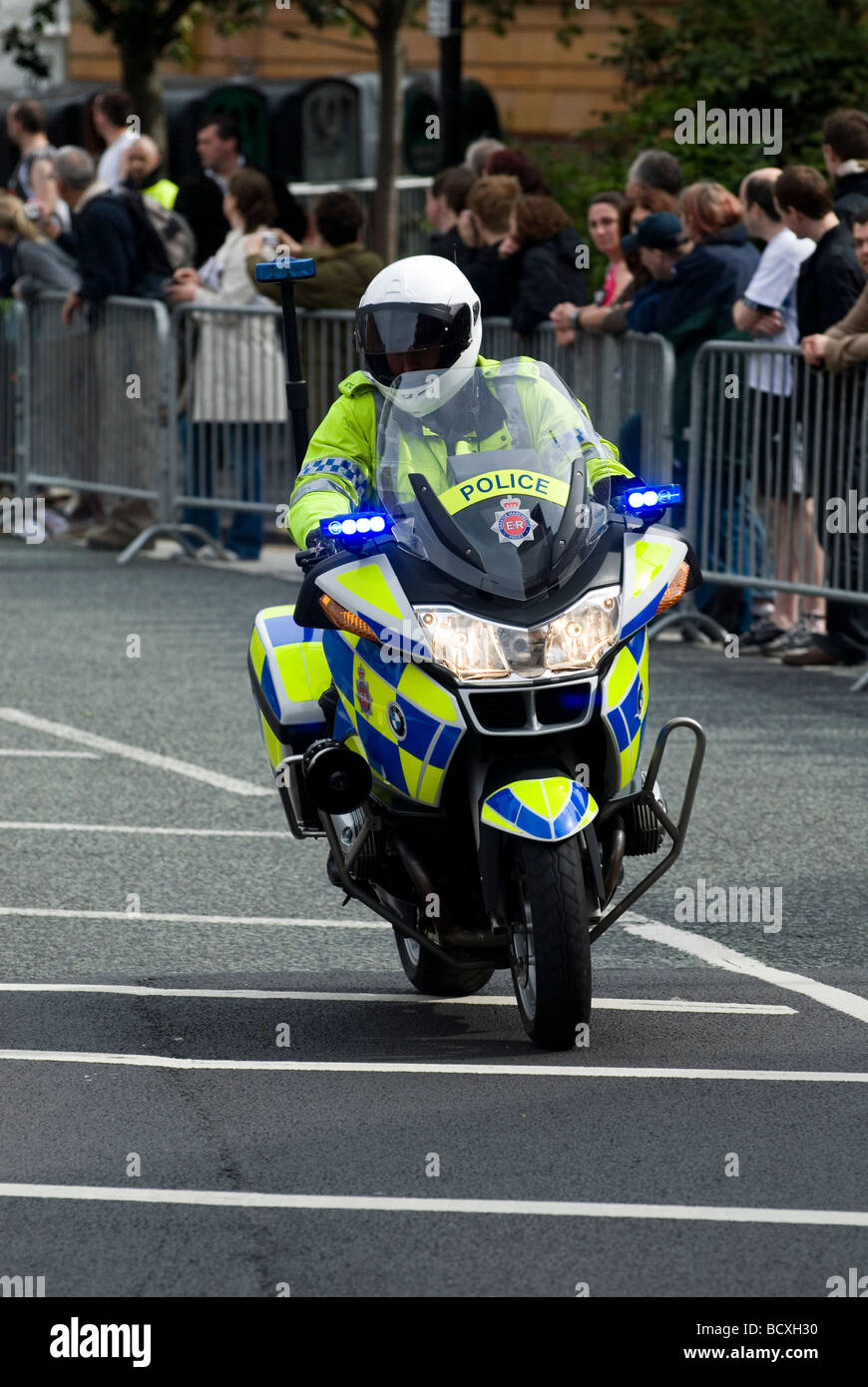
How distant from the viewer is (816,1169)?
5.09 meters

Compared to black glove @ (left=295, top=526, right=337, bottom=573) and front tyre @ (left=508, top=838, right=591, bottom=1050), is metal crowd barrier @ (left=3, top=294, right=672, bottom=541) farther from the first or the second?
front tyre @ (left=508, top=838, right=591, bottom=1050)

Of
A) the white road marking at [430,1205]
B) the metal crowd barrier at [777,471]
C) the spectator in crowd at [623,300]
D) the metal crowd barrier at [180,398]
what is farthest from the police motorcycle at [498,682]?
the metal crowd barrier at [180,398]

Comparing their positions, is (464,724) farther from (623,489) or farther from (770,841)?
(770,841)

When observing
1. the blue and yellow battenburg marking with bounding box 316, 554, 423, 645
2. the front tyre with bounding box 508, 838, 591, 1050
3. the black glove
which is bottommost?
the front tyre with bounding box 508, 838, 591, 1050

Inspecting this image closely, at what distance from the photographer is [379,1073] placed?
19.1 feet

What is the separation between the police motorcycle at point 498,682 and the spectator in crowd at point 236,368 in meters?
8.96

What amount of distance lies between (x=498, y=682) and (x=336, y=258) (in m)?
9.04

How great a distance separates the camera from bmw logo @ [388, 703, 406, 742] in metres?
5.72

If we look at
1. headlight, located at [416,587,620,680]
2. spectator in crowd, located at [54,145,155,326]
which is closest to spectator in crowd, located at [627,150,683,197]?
spectator in crowd, located at [54,145,155,326]

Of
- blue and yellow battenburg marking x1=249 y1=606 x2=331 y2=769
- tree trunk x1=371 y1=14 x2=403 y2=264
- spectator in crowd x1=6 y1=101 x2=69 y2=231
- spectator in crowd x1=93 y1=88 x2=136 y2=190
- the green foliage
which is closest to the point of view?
blue and yellow battenburg marking x1=249 y1=606 x2=331 y2=769

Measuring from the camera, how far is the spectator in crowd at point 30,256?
16.7m

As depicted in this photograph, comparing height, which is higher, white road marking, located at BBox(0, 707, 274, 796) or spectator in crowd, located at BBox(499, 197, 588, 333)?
spectator in crowd, located at BBox(499, 197, 588, 333)

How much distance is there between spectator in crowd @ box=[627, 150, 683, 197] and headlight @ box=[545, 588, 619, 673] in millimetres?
7560
